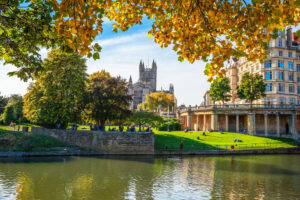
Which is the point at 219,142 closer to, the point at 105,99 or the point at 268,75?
the point at 105,99

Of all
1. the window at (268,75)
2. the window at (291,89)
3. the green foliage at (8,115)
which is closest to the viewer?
the green foliage at (8,115)

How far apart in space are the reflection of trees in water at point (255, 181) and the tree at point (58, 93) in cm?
2244

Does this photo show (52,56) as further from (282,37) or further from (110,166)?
(282,37)

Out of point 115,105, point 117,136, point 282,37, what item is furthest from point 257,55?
point 282,37

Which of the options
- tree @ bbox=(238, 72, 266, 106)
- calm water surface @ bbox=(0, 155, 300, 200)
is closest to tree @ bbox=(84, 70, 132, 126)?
calm water surface @ bbox=(0, 155, 300, 200)

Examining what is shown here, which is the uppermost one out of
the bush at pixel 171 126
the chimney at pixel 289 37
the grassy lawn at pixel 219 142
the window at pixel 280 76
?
the chimney at pixel 289 37

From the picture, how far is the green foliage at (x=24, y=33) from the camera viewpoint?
312 inches

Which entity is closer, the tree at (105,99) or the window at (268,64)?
the tree at (105,99)

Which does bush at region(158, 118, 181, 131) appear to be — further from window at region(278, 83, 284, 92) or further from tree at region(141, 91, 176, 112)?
tree at region(141, 91, 176, 112)

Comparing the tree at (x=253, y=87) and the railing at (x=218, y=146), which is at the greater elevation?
the tree at (x=253, y=87)

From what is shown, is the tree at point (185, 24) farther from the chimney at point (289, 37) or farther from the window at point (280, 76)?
the chimney at point (289, 37)

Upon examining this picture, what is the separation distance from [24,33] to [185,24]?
16.8 feet

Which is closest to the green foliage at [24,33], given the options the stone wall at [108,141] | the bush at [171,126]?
the stone wall at [108,141]

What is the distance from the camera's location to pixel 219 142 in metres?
44.0
